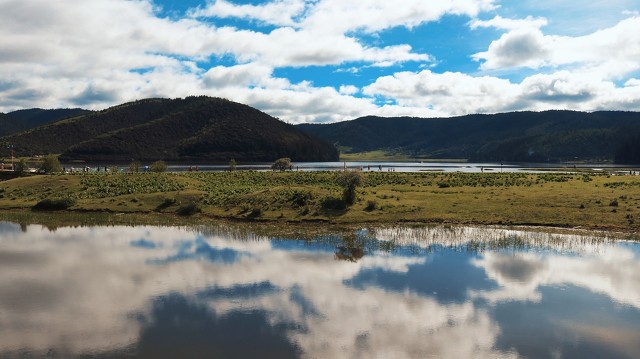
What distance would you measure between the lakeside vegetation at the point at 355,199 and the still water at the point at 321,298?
13.0 meters

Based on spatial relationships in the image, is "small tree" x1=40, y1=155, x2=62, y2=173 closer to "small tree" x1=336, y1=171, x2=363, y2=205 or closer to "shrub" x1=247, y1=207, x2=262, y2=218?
"shrub" x1=247, y1=207, x2=262, y2=218

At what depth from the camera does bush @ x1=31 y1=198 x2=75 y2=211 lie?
74.1 metres

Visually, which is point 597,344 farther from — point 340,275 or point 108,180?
point 108,180

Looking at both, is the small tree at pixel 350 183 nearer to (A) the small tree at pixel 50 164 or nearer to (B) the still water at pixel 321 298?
(B) the still water at pixel 321 298

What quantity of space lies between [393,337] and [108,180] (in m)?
82.5

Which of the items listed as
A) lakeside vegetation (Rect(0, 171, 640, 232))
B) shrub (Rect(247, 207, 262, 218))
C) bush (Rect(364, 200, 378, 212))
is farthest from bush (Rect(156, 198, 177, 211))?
Result: bush (Rect(364, 200, 378, 212))

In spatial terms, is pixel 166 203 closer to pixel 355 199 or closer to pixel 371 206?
pixel 355 199

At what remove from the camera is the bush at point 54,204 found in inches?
2916

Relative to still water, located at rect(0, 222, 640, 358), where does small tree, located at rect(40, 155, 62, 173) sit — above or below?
above

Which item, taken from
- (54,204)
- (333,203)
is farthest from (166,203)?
(333,203)

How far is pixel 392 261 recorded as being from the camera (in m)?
38.8

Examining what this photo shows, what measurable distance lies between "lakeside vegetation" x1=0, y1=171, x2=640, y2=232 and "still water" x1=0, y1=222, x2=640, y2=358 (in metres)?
13.0

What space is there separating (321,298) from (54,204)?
2465 inches

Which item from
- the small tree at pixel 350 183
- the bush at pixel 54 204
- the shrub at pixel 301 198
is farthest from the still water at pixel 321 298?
the bush at pixel 54 204
